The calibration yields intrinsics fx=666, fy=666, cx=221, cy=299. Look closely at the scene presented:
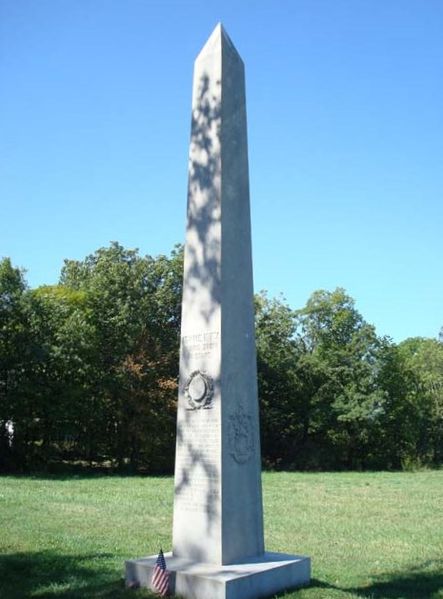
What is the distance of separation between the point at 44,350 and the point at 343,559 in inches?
818

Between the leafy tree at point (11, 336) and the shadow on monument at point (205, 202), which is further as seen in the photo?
the leafy tree at point (11, 336)

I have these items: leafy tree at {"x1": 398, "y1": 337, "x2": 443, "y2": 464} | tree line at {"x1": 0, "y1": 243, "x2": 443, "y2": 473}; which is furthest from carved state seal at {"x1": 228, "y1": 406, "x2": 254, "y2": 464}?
leafy tree at {"x1": 398, "y1": 337, "x2": 443, "y2": 464}

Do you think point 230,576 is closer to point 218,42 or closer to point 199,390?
point 199,390

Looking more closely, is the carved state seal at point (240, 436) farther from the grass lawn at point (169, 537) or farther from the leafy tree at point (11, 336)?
the leafy tree at point (11, 336)

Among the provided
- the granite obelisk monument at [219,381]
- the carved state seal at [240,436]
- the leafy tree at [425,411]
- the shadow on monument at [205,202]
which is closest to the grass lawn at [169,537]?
the granite obelisk monument at [219,381]

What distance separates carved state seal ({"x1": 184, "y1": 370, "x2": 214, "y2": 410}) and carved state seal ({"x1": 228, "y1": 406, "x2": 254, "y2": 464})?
339 mm

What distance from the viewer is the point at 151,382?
32.4 metres

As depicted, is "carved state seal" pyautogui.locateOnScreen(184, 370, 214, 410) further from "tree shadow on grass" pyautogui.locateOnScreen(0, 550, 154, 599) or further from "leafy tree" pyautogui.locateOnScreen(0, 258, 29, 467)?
"leafy tree" pyautogui.locateOnScreen(0, 258, 29, 467)

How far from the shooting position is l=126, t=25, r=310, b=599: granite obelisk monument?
23.3ft


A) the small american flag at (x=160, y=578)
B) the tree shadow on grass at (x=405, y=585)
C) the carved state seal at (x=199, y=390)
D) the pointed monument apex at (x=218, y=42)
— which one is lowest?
the tree shadow on grass at (x=405, y=585)

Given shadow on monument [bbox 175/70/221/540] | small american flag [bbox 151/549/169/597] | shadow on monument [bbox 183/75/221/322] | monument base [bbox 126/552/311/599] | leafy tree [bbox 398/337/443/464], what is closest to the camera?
monument base [bbox 126/552/311/599]

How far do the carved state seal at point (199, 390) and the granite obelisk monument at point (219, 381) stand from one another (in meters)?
0.01

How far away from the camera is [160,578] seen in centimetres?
679

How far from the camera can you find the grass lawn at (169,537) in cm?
799
